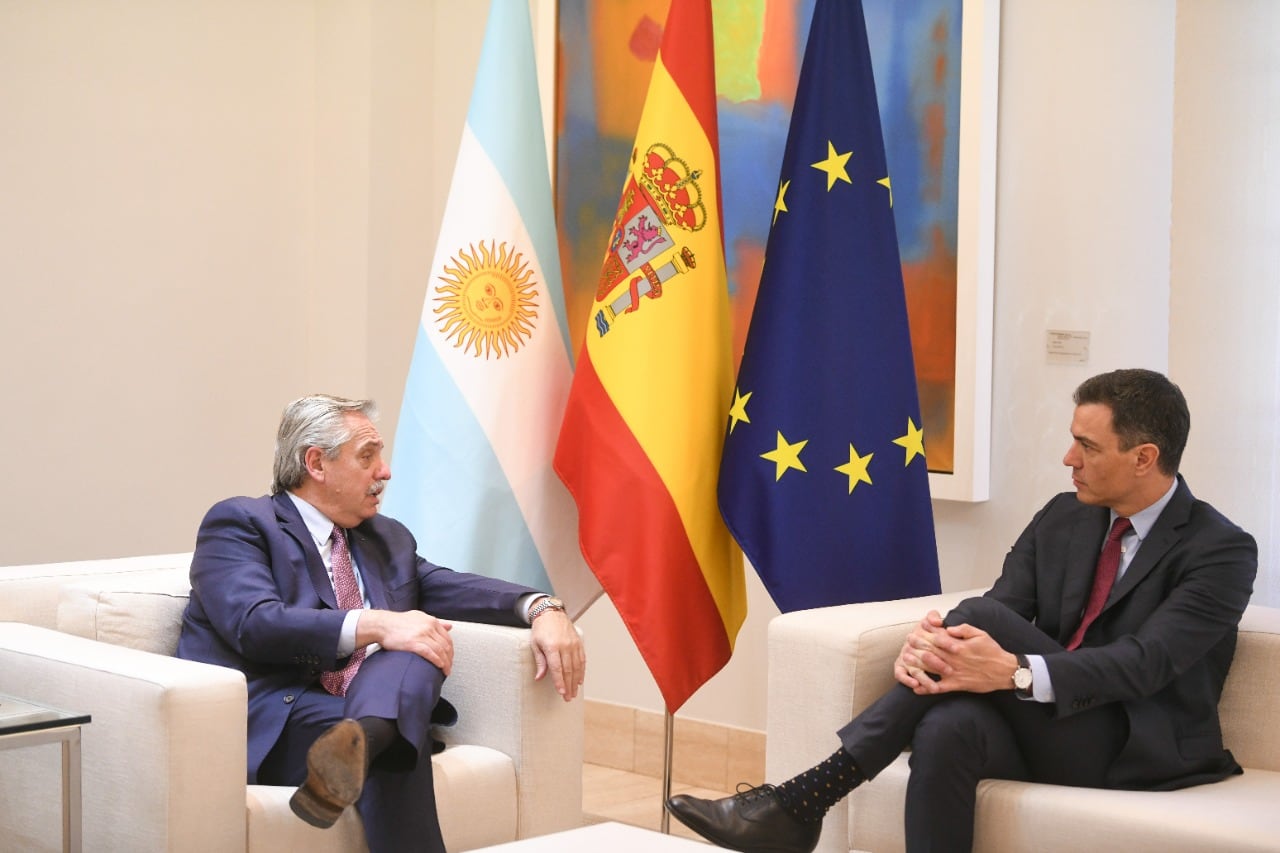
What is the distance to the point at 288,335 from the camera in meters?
5.17

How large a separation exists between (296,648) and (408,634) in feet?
0.69

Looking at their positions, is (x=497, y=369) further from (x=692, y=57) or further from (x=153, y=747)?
(x=153, y=747)

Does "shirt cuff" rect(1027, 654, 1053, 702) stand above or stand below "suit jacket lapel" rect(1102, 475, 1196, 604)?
below

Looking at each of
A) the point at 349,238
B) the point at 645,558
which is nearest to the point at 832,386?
the point at 645,558

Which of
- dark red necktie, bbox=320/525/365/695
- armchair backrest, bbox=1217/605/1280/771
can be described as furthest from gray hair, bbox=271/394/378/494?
armchair backrest, bbox=1217/605/1280/771

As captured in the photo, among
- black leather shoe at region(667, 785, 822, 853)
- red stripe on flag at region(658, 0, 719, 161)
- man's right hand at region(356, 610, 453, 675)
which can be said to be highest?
red stripe on flag at region(658, 0, 719, 161)

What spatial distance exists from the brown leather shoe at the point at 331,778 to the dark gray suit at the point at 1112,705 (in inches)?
36.8

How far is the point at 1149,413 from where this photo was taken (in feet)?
9.59

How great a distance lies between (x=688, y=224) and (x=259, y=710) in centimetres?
154

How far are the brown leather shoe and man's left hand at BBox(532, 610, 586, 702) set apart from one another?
1.62 feet

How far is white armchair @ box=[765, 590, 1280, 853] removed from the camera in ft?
8.64

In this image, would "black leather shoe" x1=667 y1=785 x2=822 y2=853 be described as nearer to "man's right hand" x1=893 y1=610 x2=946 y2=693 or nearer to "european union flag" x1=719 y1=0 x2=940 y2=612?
"man's right hand" x1=893 y1=610 x2=946 y2=693

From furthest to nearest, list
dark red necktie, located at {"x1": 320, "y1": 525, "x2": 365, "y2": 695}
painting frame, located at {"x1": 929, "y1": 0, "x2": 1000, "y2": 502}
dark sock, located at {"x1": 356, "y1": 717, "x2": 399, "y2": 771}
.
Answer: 1. painting frame, located at {"x1": 929, "y1": 0, "x2": 1000, "y2": 502}
2. dark red necktie, located at {"x1": 320, "y1": 525, "x2": 365, "y2": 695}
3. dark sock, located at {"x1": 356, "y1": 717, "x2": 399, "y2": 771}

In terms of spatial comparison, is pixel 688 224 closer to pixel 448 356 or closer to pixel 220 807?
pixel 448 356
